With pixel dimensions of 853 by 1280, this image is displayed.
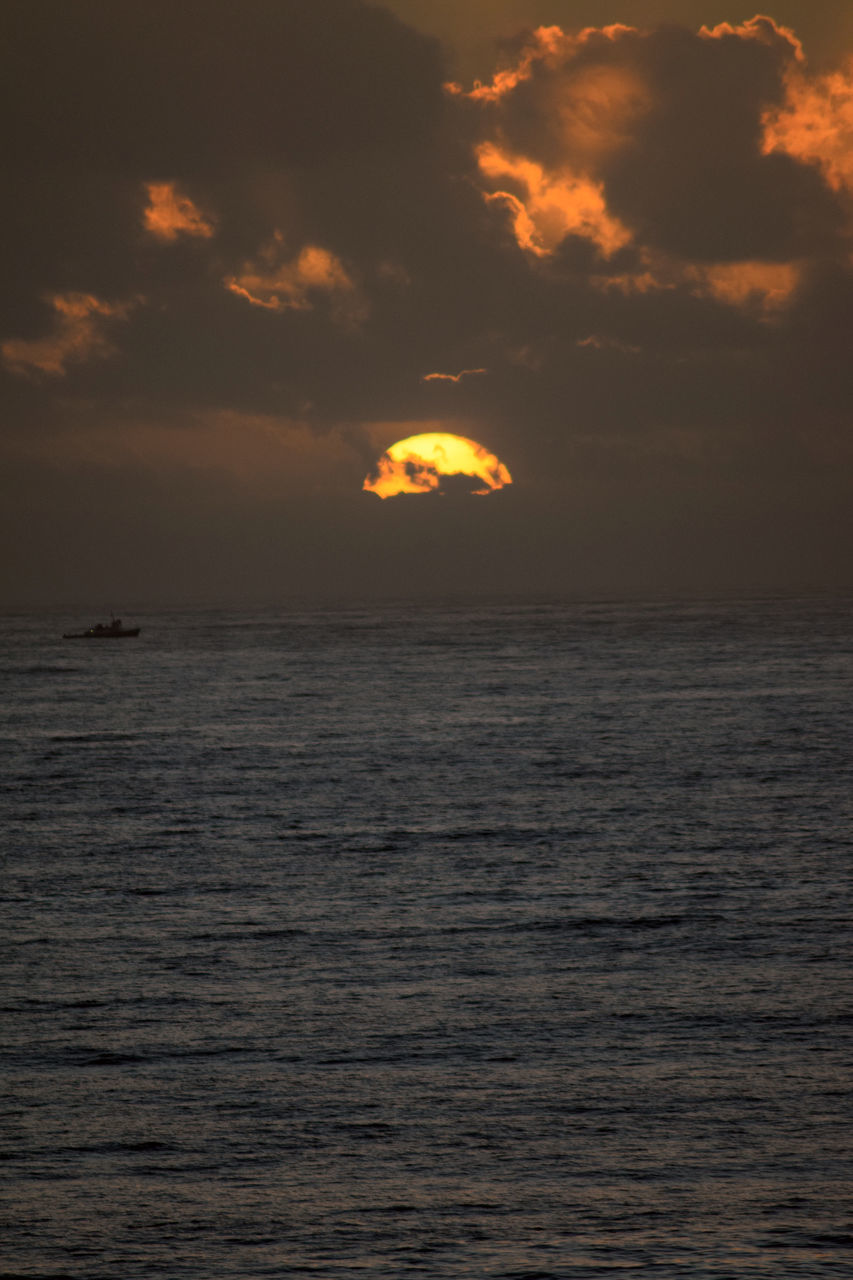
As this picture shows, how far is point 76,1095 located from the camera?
22.1 meters

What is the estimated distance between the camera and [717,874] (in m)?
40.1

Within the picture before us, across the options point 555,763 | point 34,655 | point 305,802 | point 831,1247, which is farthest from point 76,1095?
point 34,655

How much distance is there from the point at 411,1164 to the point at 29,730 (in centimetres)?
7739

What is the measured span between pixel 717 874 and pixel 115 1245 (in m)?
27.2

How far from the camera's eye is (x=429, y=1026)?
2555 cm

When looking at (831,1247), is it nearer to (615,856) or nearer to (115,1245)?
(115,1245)

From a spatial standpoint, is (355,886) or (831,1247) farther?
(355,886)

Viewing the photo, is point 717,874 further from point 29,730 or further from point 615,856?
point 29,730

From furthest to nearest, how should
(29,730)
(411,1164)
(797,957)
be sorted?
(29,730) < (797,957) < (411,1164)

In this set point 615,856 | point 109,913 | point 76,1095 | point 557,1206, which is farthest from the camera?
point 615,856

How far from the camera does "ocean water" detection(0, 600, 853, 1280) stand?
17.1 metres

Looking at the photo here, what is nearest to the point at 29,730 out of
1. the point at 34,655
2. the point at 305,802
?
the point at 305,802

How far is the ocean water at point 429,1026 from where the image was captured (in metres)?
17.1

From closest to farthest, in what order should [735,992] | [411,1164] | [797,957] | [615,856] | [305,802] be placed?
[411,1164], [735,992], [797,957], [615,856], [305,802]
